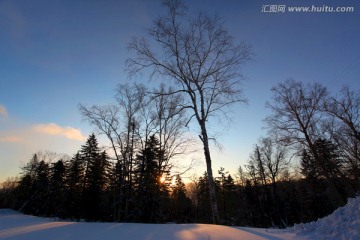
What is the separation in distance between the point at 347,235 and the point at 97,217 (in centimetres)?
3196

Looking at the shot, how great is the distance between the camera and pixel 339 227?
4746 millimetres

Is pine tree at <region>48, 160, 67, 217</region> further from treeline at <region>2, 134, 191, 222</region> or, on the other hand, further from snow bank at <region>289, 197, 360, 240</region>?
snow bank at <region>289, 197, 360, 240</region>

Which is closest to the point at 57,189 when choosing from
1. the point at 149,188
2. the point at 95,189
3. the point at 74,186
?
the point at 74,186

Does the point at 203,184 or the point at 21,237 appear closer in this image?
the point at 21,237

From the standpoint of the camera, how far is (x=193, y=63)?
12.3 metres

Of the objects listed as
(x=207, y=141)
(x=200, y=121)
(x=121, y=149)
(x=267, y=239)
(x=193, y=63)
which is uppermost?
(x=193, y=63)

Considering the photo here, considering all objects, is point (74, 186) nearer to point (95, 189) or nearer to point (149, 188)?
point (95, 189)

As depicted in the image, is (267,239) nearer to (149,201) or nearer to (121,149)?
(121,149)

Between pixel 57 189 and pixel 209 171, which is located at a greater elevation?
pixel 57 189

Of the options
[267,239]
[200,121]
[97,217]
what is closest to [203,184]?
[97,217]

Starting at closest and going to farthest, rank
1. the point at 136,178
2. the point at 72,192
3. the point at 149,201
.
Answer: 1. the point at 149,201
2. the point at 136,178
3. the point at 72,192

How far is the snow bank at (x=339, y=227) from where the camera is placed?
4328 millimetres

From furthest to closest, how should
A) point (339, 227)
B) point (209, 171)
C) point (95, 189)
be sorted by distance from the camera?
point (95, 189), point (209, 171), point (339, 227)

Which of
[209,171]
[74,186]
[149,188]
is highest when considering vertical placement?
[74,186]
